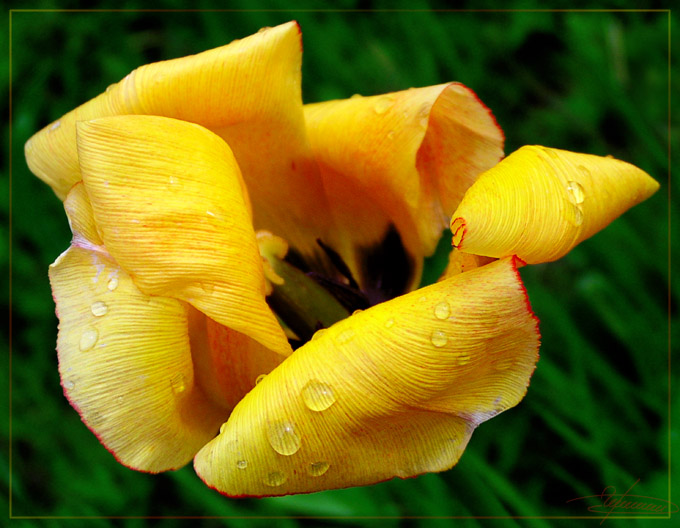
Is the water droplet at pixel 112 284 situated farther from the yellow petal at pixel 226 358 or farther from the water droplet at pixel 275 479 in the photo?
the water droplet at pixel 275 479

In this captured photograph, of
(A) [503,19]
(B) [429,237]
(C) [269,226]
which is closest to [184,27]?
(A) [503,19]

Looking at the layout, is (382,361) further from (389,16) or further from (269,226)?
(389,16)

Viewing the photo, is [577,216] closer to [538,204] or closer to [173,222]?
[538,204]

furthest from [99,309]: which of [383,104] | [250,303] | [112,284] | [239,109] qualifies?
[383,104]

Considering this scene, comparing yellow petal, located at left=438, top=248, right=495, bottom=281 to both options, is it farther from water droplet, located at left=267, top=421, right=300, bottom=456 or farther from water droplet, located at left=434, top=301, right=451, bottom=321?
water droplet, located at left=267, top=421, right=300, bottom=456
